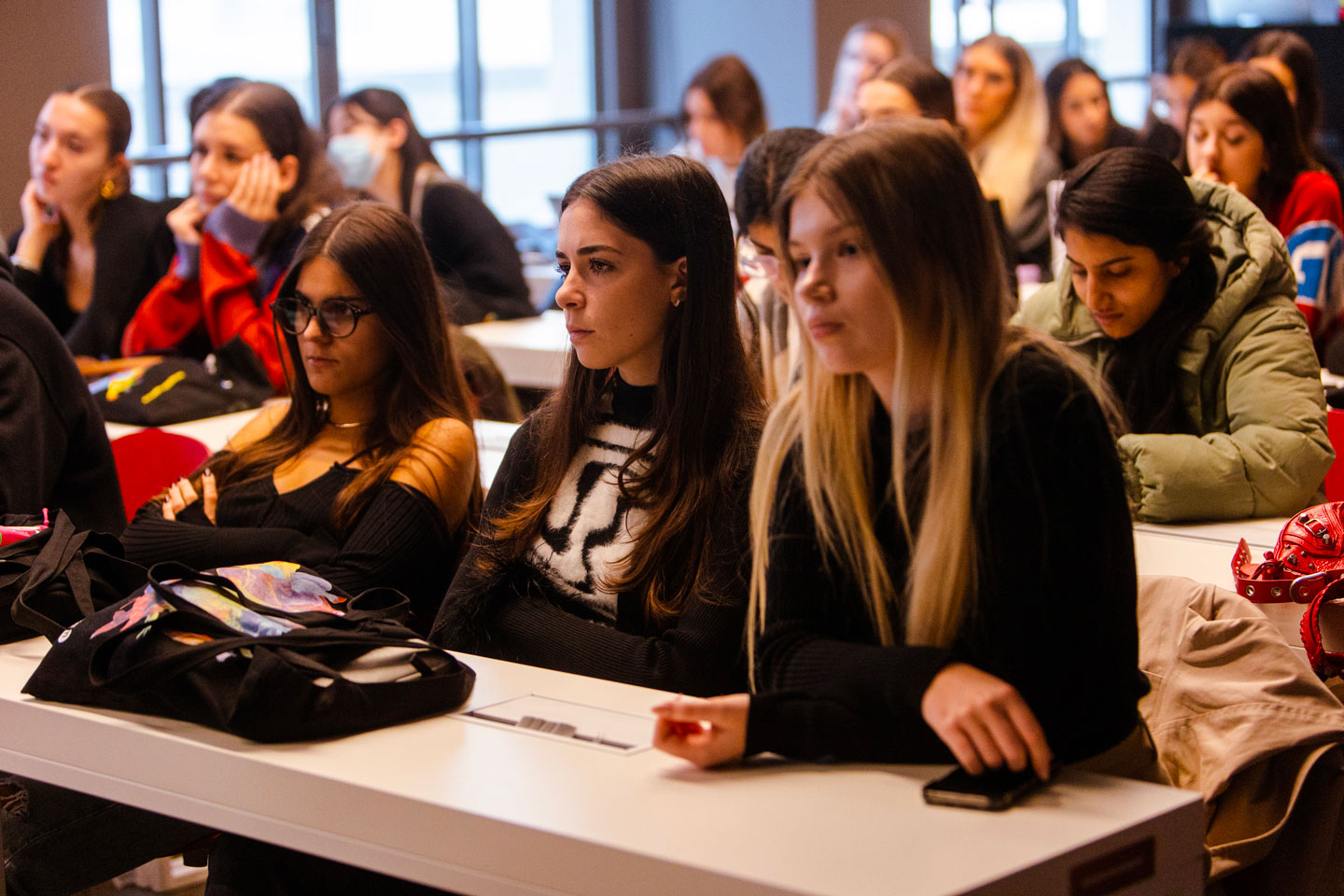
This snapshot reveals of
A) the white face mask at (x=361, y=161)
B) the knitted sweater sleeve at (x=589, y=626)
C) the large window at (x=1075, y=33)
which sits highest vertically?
the large window at (x=1075, y=33)

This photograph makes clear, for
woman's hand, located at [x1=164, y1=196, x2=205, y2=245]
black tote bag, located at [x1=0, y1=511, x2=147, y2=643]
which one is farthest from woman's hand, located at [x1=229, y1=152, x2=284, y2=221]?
black tote bag, located at [x1=0, y1=511, x2=147, y2=643]

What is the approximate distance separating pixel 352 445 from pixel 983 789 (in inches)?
55.8

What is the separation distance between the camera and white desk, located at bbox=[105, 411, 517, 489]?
3.03 meters

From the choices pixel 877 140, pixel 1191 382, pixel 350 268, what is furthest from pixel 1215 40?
pixel 877 140

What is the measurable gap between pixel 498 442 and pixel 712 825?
1.93 m

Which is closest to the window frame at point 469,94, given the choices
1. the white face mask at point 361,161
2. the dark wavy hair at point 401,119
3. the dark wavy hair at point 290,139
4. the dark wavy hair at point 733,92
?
the dark wavy hair at point 733,92

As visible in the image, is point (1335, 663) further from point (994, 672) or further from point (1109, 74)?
point (1109, 74)

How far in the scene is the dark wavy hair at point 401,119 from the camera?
4926 mm

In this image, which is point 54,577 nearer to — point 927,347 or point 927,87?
point 927,347

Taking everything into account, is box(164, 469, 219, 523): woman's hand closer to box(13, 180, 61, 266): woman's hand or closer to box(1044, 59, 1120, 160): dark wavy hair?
box(13, 180, 61, 266): woman's hand

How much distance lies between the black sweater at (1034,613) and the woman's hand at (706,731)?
2 centimetres

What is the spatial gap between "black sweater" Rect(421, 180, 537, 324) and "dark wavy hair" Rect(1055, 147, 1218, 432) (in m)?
2.48

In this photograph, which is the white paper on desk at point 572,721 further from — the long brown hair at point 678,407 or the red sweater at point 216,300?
the red sweater at point 216,300

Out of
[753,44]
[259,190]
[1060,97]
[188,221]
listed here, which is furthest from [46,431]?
[753,44]
